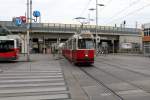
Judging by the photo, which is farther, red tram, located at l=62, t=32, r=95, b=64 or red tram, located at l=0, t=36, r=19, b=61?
red tram, located at l=0, t=36, r=19, b=61

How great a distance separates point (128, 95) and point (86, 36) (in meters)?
20.1

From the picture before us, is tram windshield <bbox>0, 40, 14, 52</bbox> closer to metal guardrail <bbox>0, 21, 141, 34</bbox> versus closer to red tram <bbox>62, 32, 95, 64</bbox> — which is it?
red tram <bbox>62, 32, 95, 64</bbox>

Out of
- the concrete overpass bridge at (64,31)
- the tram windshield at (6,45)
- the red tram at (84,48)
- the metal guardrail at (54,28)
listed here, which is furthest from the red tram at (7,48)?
the metal guardrail at (54,28)

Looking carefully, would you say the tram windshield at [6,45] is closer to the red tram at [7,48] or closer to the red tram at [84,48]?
the red tram at [7,48]

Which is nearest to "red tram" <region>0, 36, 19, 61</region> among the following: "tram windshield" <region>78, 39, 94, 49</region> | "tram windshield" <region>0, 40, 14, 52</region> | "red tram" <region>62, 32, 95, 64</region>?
"tram windshield" <region>0, 40, 14, 52</region>

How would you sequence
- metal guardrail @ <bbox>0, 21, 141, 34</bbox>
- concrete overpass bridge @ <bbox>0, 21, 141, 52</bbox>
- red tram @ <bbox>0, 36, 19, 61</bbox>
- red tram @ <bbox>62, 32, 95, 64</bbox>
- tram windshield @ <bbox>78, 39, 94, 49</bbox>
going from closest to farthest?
Result: 1. red tram @ <bbox>62, 32, 95, 64</bbox>
2. tram windshield @ <bbox>78, 39, 94, 49</bbox>
3. red tram @ <bbox>0, 36, 19, 61</bbox>
4. metal guardrail @ <bbox>0, 21, 141, 34</bbox>
5. concrete overpass bridge @ <bbox>0, 21, 141, 52</bbox>

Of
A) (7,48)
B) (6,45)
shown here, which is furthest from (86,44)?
(6,45)

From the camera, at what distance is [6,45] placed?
40000 millimetres

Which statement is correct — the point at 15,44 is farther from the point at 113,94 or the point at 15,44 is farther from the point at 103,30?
the point at 103,30

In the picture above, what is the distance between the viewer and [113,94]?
13141 millimetres

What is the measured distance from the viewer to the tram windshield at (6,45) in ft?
130

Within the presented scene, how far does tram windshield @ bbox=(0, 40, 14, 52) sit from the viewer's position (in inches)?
1560

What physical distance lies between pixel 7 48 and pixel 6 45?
1.58ft

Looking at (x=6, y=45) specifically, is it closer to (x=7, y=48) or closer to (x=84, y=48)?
(x=7, y=48)
